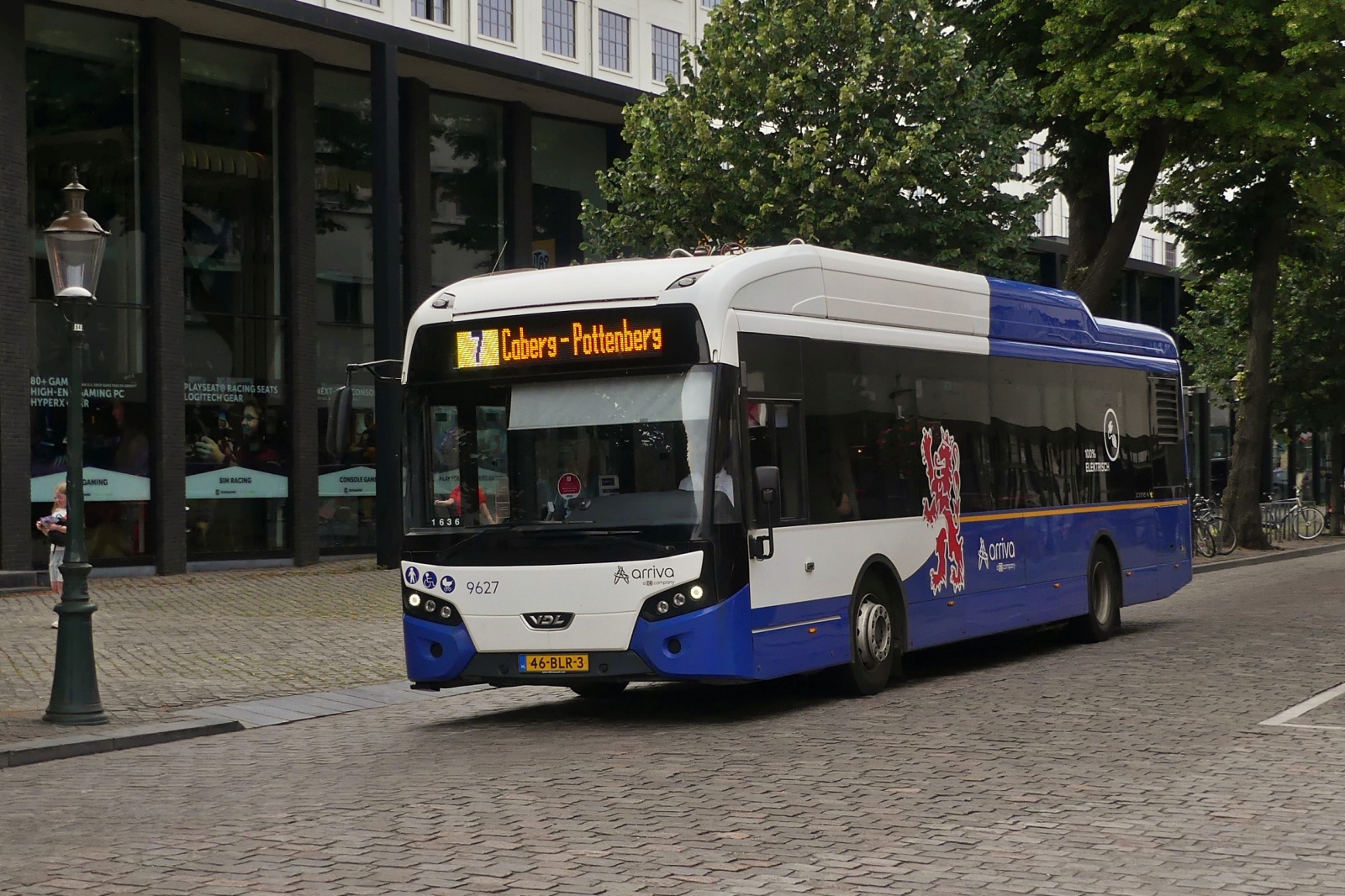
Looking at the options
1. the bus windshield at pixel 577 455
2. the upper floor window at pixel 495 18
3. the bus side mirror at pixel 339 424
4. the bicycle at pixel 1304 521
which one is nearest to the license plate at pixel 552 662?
the bus windshield at pixel 577 455

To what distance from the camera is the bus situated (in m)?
11.0

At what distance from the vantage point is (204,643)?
17828 mm

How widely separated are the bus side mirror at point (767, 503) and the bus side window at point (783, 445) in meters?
0.09

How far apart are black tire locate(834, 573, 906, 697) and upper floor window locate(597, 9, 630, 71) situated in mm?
24673

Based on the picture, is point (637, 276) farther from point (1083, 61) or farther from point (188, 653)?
point (1083, 61)

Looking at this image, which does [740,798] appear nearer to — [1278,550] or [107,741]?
[107,741]

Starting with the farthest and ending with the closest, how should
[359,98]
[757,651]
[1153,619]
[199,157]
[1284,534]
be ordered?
[1284,534], [359,98], [199,157], [1153,619], [757,651]

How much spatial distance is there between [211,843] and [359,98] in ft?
85.4

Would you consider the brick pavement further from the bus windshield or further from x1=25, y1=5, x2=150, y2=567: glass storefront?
x1=25, y1=5, x2=150, y2=567: glass storefront

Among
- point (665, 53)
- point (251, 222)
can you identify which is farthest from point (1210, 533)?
point (251, 222)

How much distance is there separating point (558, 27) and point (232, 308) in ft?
30.5

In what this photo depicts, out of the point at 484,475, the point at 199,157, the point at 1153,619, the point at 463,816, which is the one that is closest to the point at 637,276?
the point at 484,475

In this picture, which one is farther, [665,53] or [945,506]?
[665,53]

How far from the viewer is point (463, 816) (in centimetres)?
802
